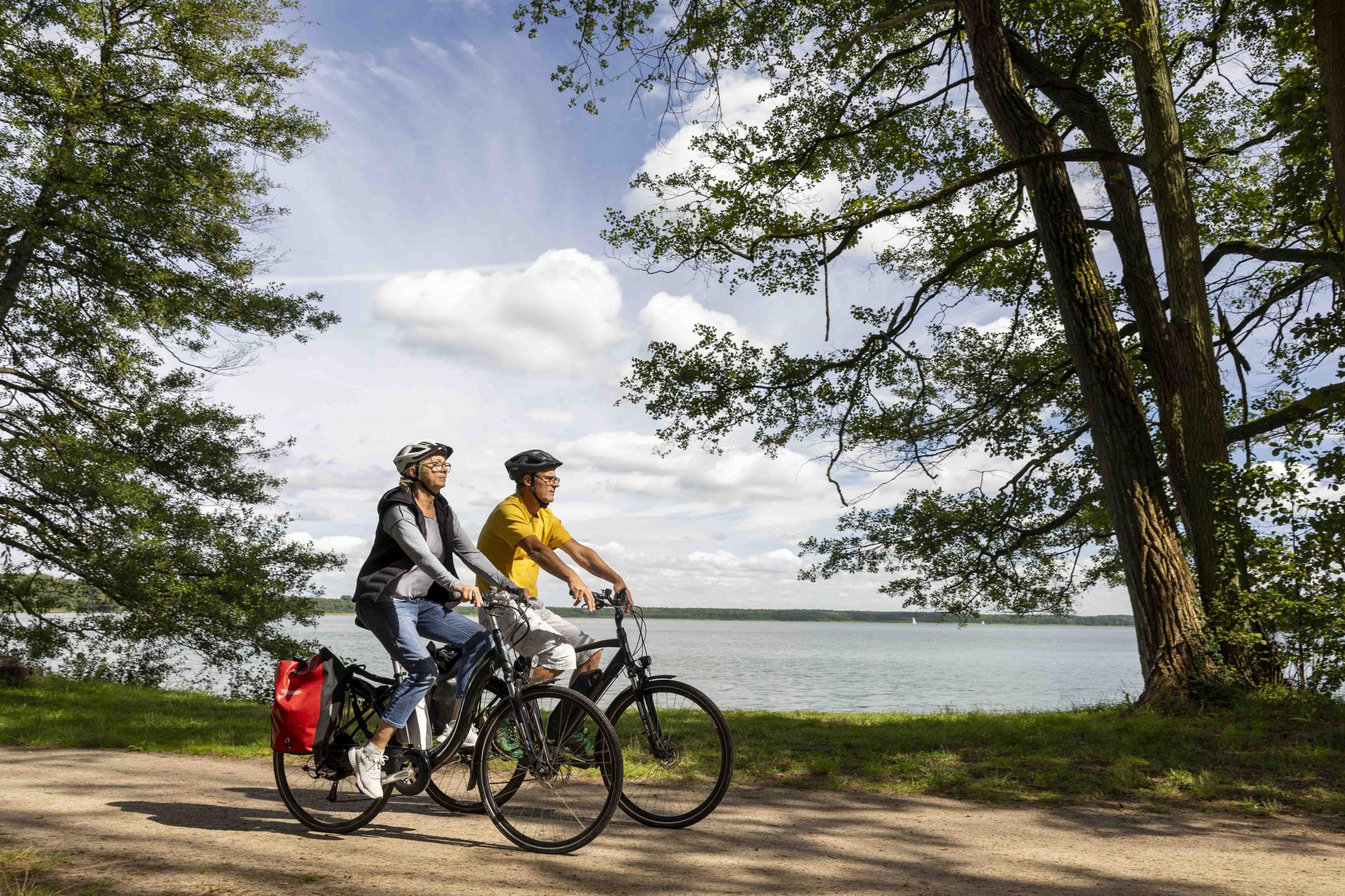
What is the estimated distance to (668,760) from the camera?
16.2 feet

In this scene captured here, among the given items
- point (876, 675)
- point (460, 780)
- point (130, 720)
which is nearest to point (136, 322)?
point (130, 720)

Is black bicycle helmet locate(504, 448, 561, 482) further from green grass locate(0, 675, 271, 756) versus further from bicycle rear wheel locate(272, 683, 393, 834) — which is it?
green grass locate(0, 675, 271, 756)

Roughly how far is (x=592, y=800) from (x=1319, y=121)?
9.15 metres

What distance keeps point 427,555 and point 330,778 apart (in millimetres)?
1375

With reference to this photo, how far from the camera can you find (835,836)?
4906 millimetres

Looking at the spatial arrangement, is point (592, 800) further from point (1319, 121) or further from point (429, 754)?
point (1319, 121)

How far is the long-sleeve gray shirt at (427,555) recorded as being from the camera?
462 centimetres

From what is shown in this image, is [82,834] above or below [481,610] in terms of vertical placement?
below

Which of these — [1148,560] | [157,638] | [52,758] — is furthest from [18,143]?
[1148,560]

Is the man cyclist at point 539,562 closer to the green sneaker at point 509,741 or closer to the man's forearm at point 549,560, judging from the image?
the man's forearm at point 549,560

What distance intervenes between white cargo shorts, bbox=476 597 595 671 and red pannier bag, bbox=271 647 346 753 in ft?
2.81

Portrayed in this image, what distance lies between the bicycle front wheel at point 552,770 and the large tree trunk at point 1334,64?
700 centimetres

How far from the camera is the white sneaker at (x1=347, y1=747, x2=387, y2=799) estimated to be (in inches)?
181

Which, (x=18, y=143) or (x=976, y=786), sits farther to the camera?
(x=18, y=143)
